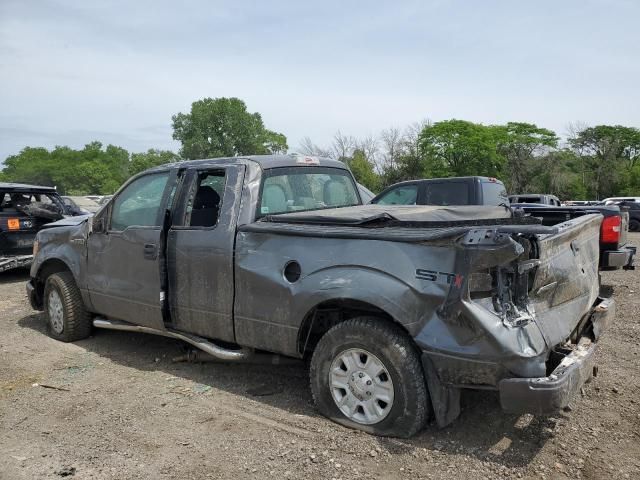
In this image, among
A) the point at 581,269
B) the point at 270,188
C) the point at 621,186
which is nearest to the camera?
the point at 581,269

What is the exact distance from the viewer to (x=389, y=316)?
136 inches

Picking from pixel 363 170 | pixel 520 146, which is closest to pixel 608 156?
pixel 520 146

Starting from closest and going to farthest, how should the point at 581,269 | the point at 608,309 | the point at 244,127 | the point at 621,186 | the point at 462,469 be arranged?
the point at 462,469 → the point at 581,269 → the point at 608,309 → the point at 621,186 → the point at 244,127

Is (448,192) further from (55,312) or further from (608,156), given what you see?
(608,156)

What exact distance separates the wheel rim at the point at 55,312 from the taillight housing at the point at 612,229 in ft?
21.1

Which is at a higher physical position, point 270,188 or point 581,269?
point 270,188

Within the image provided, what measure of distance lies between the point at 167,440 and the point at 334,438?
3.62 feet

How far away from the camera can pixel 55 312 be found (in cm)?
577

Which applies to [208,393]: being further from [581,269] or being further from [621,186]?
[621,186]

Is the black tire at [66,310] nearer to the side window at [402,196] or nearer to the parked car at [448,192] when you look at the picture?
the parked car at [448,192]

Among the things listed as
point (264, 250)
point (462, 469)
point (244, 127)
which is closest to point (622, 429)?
point (462, 469)

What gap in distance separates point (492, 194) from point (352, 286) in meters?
6.81

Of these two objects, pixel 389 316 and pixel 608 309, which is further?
pixel 608 309

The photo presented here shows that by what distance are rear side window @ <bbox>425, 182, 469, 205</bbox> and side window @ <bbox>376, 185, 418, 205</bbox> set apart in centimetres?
27
